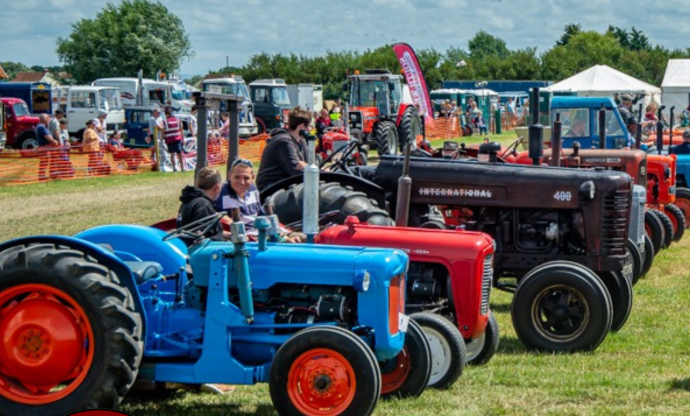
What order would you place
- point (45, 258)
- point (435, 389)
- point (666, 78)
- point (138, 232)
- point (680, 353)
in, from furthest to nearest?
1. point (666, 78)
2. point (680, 353)
3. point (435, 389)
4. point (138, 232)
5. point (45, 258)

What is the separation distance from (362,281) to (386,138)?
23647mm

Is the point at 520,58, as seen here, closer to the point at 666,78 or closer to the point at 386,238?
the point at 666,78

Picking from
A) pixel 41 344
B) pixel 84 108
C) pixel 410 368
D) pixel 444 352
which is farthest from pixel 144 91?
pixel 41 344

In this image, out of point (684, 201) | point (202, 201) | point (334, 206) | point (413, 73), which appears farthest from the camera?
point (413, 73)

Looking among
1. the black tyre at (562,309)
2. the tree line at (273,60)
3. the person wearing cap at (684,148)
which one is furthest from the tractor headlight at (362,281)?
the tree line at (273,60)

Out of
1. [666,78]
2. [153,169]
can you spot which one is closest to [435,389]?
[153,169]

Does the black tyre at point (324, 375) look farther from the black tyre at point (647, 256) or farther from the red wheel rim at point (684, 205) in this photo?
the red wheel rim at point (684, 205)

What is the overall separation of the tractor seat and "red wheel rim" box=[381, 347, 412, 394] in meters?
1.36

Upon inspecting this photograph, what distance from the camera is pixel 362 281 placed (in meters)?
5.61

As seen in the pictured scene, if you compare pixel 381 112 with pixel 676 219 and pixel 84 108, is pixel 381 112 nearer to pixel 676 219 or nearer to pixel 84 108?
pixel 84 108

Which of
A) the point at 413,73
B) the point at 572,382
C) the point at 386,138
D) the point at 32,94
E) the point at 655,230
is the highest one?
the point at 413,73

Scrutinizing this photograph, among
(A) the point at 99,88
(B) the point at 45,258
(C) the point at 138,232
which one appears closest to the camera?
(B) the point at 45,258

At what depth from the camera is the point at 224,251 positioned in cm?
569

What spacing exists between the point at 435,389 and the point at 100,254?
2170mm
